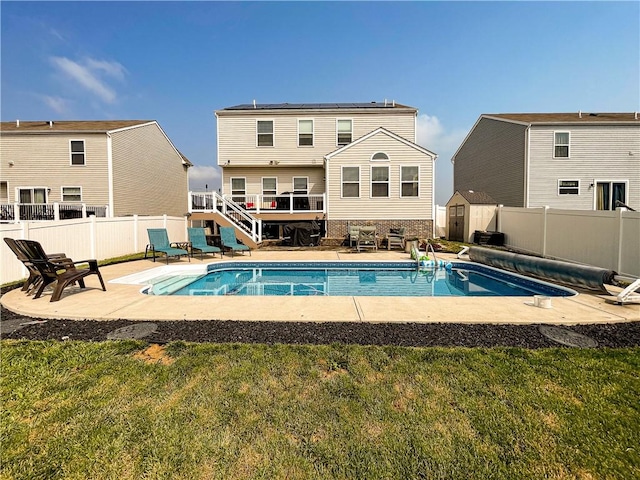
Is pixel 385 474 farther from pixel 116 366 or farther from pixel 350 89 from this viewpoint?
pixel 350 89

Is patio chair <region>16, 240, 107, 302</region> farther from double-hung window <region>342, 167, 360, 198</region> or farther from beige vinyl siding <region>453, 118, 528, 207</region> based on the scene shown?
beige vinyl siding <region>453, 118, 528, 207</region>

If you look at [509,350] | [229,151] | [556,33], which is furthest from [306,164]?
[509,350]

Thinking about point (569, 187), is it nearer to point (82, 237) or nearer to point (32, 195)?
point (82, 237)

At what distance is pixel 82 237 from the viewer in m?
10.2

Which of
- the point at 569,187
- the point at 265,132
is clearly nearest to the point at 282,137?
the point at 265,132

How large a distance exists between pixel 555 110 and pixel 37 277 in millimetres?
29250

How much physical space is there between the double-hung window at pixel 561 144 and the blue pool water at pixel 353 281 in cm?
1312

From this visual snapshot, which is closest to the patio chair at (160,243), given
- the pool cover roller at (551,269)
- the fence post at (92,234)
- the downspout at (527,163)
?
the fence post at (92,234)

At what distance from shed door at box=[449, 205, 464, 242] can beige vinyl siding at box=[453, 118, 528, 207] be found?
4058 millimetres

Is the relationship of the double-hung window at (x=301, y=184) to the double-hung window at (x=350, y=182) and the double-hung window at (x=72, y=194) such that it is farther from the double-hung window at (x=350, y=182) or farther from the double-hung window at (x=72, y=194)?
the double-hung window at (x=72, y=194)

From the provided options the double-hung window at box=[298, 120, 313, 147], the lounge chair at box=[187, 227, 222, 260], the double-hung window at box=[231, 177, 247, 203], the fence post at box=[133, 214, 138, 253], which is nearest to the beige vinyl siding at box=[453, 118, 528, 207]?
the double-hung window at box=[298, 120, 313, 147]

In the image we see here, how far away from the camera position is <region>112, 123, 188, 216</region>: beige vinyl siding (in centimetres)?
1838

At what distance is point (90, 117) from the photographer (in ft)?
71.1

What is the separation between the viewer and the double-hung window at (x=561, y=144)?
1853cm
